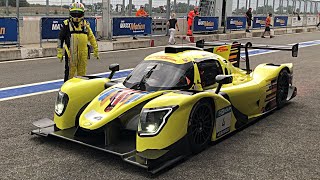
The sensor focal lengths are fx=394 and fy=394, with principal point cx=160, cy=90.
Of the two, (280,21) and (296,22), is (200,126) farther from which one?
(296,22)

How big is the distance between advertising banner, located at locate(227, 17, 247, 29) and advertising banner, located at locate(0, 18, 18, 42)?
16.2 metres

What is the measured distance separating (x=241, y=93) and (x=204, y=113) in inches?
46.3

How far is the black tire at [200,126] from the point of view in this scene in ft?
15.8

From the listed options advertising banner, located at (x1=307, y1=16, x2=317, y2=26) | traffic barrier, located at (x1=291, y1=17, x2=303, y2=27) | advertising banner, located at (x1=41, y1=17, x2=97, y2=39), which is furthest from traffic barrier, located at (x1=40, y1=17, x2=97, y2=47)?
advertising banner, located at (x1=307, y1=16, x2=317, y2=26)

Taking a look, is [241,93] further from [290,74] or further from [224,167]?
[290,74]

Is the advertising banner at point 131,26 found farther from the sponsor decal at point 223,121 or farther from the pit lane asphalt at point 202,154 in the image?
the sponsor decal at point 223,121

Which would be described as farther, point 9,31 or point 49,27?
point 49,27

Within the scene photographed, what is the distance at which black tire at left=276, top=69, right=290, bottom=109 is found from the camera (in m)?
7.37

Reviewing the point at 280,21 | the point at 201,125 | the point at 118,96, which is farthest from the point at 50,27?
the point at 280,21

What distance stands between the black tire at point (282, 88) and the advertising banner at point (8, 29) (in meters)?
10.2

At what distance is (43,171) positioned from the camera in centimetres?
447

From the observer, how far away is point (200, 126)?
5.00 metres

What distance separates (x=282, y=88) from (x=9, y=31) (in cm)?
1032

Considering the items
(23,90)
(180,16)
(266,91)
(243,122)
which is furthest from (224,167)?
(180,16)
